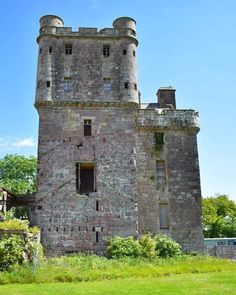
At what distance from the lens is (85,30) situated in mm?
27906

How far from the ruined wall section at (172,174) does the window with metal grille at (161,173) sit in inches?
7.4

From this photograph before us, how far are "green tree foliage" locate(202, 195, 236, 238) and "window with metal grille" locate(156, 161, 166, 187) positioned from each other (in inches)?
1142

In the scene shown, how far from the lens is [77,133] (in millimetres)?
25797

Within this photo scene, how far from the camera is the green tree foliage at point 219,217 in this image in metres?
53.7

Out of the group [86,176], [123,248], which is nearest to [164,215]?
[123,248]

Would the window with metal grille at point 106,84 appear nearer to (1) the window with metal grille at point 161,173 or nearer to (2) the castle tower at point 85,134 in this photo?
(2) the castle tower at point 85,134

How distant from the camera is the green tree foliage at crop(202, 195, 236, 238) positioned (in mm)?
53719

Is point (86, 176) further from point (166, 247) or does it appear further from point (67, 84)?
point (166, 247)

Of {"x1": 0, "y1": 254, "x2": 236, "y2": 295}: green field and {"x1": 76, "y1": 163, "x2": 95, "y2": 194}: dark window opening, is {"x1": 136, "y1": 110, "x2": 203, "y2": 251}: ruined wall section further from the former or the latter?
{"x1": 0, "y1": 254, "x2": 236, "y2": 295}: green field

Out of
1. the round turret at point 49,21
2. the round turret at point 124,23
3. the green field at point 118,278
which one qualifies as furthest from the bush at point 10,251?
the round turret at point 124,23

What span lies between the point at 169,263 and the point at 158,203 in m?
6.35

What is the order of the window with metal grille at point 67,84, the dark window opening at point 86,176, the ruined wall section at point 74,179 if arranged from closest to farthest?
the ruined wall section at point 74,179
the dark window opening at point 86,176
the window with metal grille at point 67,84

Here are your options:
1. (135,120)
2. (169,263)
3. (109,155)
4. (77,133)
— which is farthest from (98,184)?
(169,263)

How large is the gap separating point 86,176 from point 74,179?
159 centimetres
